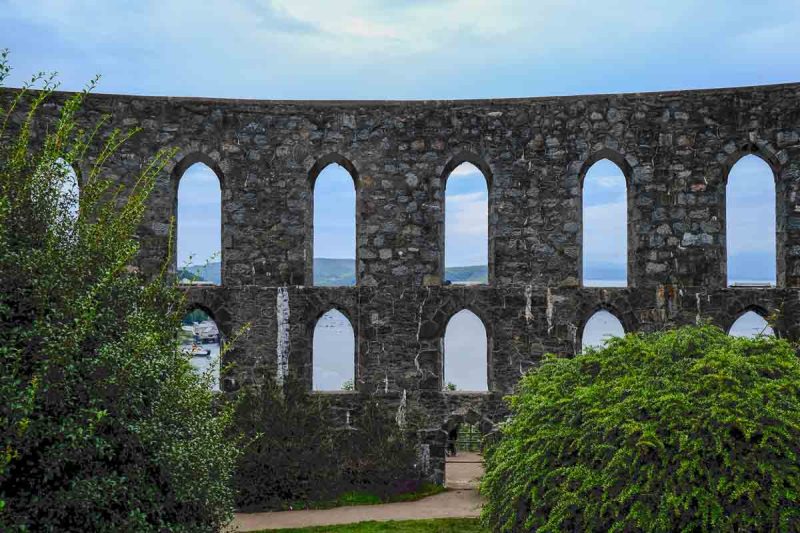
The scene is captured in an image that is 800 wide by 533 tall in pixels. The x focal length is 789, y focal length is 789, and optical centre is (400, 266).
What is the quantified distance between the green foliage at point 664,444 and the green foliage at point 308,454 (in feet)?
17.1

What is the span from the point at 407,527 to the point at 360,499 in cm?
178

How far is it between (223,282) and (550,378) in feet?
25.2

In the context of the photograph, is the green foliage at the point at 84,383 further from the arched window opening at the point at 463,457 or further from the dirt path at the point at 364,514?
the arched window opening at the point at 463,457

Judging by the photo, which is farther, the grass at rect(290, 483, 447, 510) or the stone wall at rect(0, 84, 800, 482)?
the stone wall at rect(0, 84, 800, 482)

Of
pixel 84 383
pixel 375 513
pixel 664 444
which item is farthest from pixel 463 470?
Answer: pixel 84 383

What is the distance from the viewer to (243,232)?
44.9 feet

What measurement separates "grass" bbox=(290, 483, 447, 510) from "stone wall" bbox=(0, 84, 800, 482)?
1463mm

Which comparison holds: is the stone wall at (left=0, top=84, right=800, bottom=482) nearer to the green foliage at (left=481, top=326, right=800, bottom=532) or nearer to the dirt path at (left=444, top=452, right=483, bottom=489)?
the dirt path at (left=444, top=452, right=483, bottom=489)

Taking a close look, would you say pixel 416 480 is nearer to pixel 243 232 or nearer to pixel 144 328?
pixel 243 232

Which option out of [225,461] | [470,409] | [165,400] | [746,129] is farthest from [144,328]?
[746,129]

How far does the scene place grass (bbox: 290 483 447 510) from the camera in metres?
11.5

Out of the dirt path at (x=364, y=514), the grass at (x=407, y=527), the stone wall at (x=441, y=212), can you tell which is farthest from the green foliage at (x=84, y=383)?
the stone wall at (x=441, y=212)

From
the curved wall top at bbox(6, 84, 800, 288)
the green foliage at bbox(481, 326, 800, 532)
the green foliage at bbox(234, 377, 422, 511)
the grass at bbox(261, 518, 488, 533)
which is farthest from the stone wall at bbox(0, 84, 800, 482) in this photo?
the green foliage at bbox(481, 326, 800, 532)

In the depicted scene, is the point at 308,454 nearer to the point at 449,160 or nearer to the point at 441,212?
the point at 441,212
